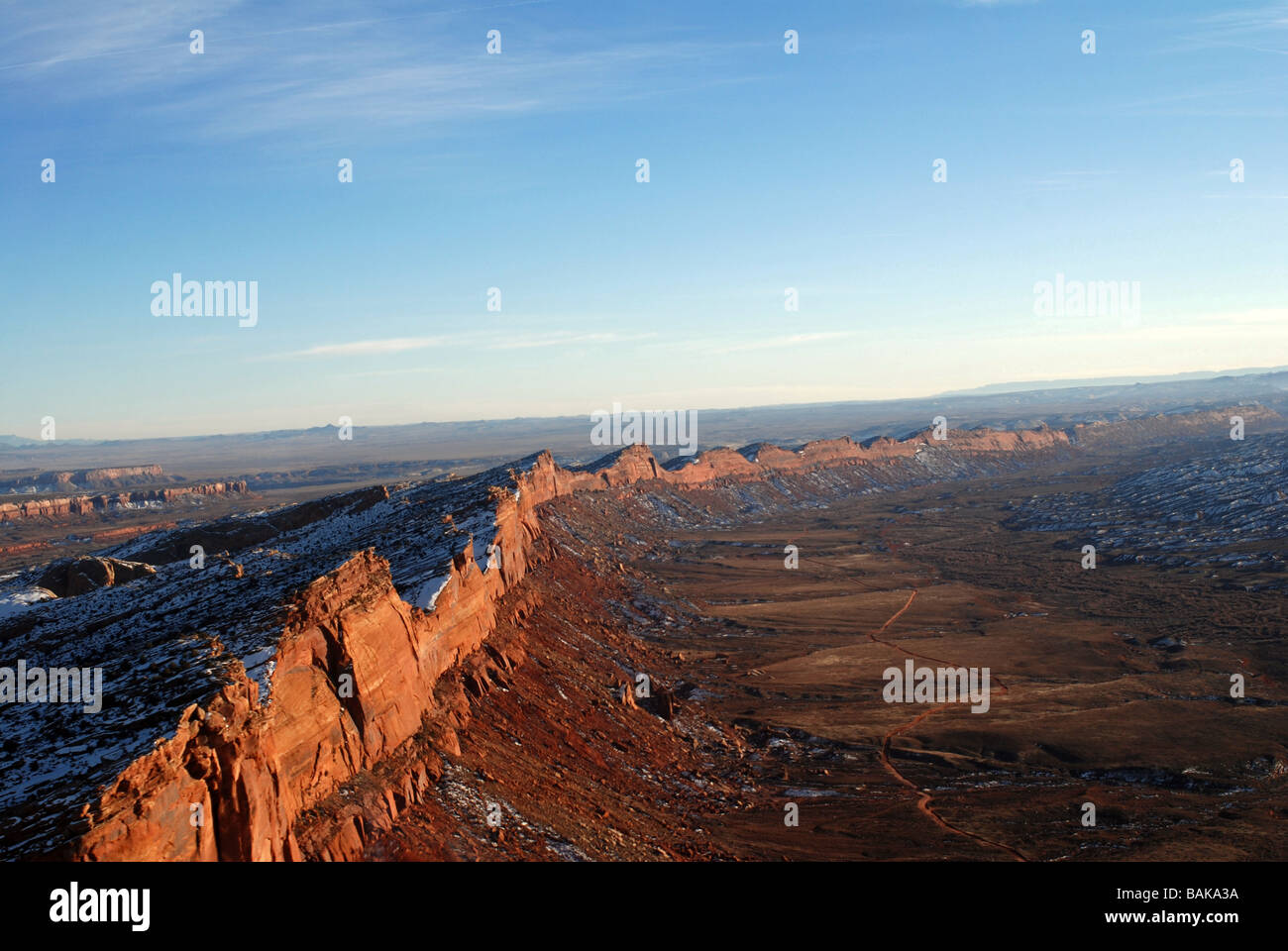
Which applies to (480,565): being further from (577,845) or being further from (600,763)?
(577,845)

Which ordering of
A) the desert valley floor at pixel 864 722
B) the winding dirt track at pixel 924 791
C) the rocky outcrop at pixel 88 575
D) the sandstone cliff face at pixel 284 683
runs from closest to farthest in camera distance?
the sandstone cliff face at pixel 284 683 < the desert valley floor at pixel 864 722 < the winding dirt track at pixel 924 791 < the rocky outcrop at pixel 88 575

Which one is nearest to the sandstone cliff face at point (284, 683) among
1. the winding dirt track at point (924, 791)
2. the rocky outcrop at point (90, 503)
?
the winding dirt track at point (924, 791)

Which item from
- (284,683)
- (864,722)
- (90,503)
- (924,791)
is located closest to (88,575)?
(284,683)

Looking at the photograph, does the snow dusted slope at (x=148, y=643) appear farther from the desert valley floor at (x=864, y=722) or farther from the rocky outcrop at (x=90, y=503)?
the rocky outcrop at (x=90, y=503)

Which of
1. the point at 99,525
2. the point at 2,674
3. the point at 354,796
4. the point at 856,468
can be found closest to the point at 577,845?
the point at 354,796

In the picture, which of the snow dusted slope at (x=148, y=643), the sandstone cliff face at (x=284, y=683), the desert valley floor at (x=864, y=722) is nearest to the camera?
the sandstone cliff face at (x=284, y=683)

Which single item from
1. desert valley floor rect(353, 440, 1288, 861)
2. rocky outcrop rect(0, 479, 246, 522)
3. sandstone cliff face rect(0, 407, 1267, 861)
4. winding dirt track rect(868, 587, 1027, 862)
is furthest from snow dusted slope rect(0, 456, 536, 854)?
rocky outcrop rect(0, 479, 246, 522)

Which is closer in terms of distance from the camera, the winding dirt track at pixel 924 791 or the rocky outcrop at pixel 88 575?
the winding dirt track at pixel 924 791

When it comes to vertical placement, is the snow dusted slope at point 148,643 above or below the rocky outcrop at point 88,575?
above
